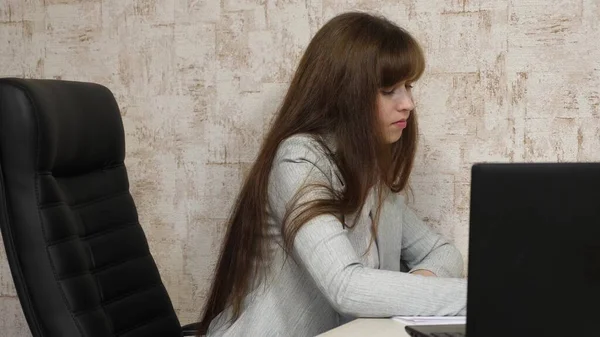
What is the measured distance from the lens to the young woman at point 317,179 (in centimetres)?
170

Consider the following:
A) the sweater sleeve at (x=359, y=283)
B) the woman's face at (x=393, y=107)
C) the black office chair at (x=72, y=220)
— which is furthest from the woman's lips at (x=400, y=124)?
the black office chair at (x=72, y=220)

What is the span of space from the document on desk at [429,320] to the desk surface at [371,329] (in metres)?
0.02

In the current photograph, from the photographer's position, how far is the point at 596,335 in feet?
3.47

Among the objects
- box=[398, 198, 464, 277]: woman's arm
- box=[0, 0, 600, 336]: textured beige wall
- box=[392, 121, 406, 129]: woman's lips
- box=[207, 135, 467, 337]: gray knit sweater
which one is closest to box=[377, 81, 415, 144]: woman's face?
box=[392, 121, 406, 129]: woman's lips

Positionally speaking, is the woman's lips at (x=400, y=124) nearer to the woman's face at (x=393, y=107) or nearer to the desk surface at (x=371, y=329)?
the woman's face at (x=393, y=107)

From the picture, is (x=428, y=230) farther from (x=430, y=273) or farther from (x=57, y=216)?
(x=57, y=216)

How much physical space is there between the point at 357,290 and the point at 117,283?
495mm

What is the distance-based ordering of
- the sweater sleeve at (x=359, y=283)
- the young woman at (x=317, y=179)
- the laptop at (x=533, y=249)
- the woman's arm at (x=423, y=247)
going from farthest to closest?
1. the woman's arm at (x=423, y=247)
2. the young woman at (x=317, y=179)
3. the sweater sleeve at (x=359, y=283)
4. the laptop at (x=533, y=249)

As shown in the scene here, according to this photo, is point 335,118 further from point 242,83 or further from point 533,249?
point 533,249

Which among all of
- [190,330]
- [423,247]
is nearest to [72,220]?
[190,330]

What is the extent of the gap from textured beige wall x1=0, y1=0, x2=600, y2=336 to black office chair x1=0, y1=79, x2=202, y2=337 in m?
0.62

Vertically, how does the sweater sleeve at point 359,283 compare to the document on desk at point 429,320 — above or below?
→ above

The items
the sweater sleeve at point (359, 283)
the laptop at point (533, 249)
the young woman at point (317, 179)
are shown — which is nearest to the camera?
the laptop at point (533, 249)

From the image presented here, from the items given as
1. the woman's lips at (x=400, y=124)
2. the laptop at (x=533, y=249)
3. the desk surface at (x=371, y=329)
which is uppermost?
the woman's lips at (x=400, y=124)
